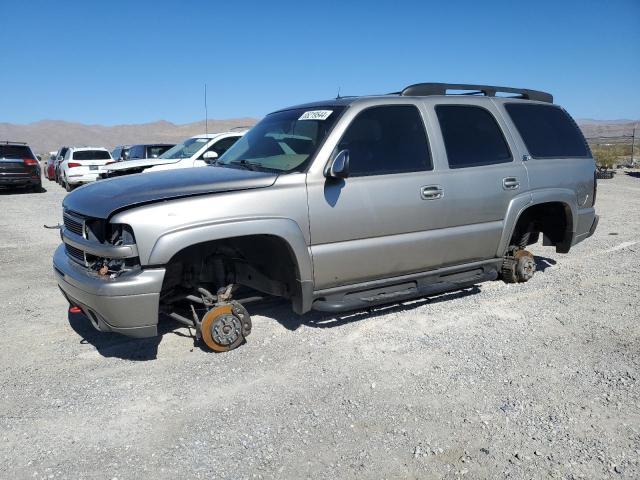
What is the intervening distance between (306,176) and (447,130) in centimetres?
161

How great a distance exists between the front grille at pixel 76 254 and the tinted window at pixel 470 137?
10.4 feet

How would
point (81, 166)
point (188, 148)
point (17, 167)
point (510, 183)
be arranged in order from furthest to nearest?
point (81, 166) → point (17, 167) → point (188, 148) → point (510, 183)

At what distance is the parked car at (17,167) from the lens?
18.1 metres

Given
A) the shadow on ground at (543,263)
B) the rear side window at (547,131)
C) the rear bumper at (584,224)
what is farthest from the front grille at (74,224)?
the shadow on ground at (543,263)

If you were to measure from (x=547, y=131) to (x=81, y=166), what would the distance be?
17.5 metres

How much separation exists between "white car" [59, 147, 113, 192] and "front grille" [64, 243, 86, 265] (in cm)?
1607

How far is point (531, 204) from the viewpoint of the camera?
18.2 feet

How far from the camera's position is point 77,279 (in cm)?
395

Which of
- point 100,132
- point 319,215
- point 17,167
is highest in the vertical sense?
point 100,132

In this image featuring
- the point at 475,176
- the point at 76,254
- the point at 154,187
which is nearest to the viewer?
the point at 154,187

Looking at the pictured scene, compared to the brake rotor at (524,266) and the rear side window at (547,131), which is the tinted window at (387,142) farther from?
the brake rotor at (524,266)

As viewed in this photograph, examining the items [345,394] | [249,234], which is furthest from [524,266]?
[249,234]

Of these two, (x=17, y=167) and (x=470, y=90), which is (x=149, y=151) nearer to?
(x=17, y=167)

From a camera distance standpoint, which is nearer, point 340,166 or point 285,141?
point 340,166
